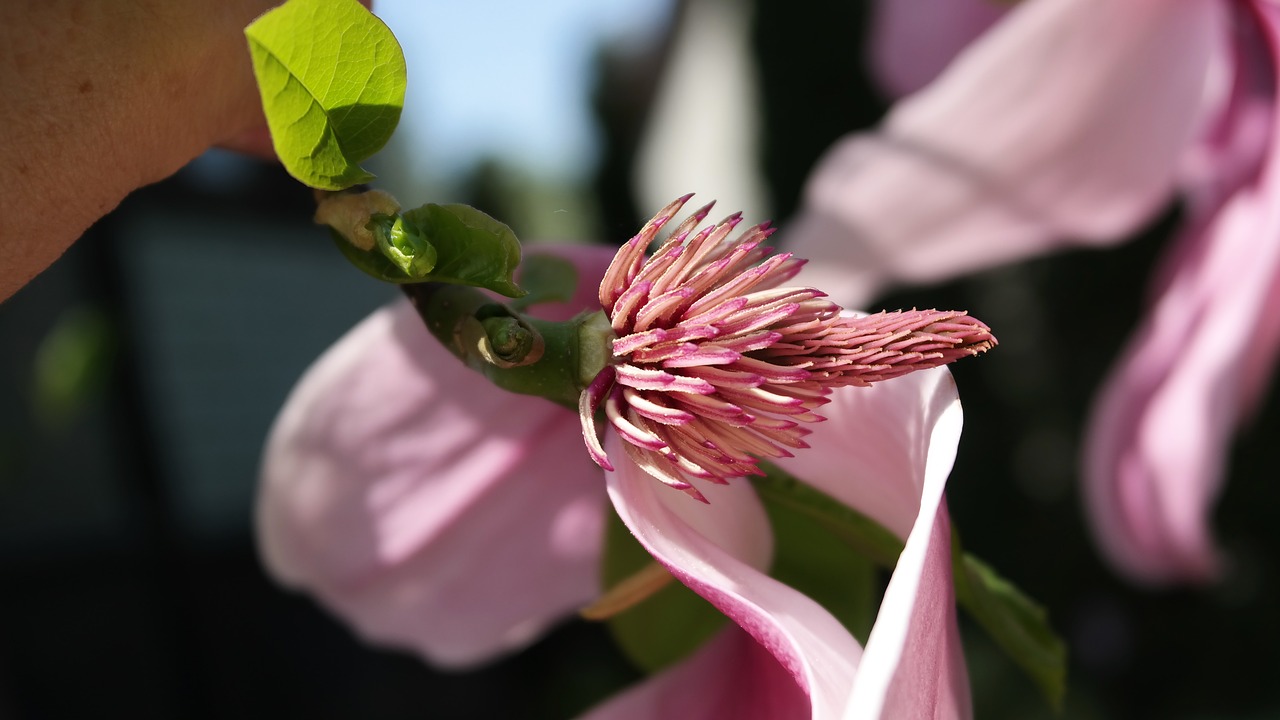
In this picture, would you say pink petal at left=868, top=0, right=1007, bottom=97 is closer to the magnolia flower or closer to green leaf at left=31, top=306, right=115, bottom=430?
the magnolia flower

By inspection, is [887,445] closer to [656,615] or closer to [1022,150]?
[656,615]

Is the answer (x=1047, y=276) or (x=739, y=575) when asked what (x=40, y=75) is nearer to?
(x=739, y=575)

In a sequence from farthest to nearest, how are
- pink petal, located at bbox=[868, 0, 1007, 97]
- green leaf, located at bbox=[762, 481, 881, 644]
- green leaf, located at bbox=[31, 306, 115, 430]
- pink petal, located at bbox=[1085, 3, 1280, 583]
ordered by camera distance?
green leaf, located at bbox=[31, 306, 115, 430], pink petal, located at bbox=[868, 0, 1007, 97], pink petal, located at bbox=[1085, 3, 1280, 583], green leaf, located at bbox=[762, 481, 881, 644]

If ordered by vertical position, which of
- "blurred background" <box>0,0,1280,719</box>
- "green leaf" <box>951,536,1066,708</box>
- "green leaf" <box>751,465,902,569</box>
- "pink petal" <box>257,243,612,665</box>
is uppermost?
"green leaf" <box>751,465,902,569</box>

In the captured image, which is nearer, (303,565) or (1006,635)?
(1006,635)

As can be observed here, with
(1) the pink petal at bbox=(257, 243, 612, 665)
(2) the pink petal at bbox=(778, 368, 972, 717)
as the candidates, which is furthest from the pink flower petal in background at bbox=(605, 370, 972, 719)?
(1) the pink petal at bbox=(257, 243, 612, 665)

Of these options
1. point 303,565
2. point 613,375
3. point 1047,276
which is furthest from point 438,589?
point 1047,276
